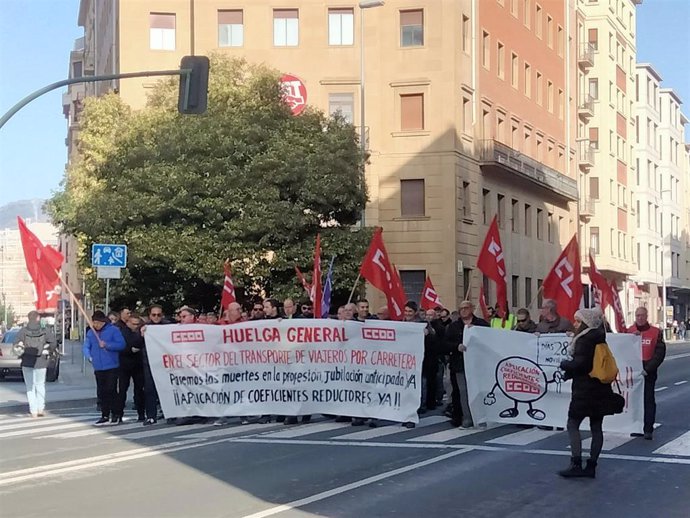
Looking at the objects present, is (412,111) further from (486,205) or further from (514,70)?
(514,70)

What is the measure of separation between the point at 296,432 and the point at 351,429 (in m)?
0.86

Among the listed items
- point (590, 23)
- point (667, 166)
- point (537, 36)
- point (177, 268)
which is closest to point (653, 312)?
point (667, 166)

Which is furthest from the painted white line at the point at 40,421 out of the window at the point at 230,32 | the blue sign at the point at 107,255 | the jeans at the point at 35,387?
the window at the point at 230,32

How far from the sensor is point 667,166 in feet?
300

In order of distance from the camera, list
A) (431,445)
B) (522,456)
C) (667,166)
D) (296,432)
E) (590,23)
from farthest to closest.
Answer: (667,166) → (590,23) → (296,432) → (431,445) → (522,456)

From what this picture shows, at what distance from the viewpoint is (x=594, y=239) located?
219 feet

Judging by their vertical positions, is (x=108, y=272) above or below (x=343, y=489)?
above

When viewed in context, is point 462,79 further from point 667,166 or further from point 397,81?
point 667,166

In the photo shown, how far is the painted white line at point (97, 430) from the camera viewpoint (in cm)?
1463

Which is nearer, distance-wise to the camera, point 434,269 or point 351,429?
point 351,429

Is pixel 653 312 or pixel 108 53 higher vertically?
pixel 108 53

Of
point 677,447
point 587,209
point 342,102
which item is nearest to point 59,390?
point 677,447

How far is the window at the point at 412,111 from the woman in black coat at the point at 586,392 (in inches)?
1287

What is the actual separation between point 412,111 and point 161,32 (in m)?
10.4
